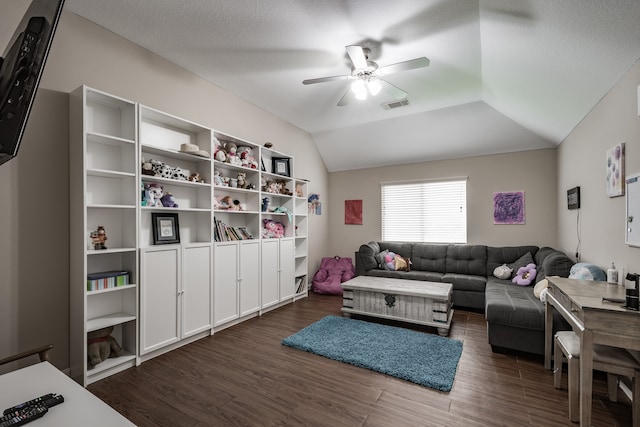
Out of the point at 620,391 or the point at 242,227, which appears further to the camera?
the point at 242,227

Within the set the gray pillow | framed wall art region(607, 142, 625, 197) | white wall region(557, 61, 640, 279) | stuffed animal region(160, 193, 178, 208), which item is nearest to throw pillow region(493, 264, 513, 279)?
white wall region(557, 61, 640, 279)

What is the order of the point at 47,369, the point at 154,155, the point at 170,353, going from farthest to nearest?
the point at 154,155 → the point at 170,353 → the point at 47,369

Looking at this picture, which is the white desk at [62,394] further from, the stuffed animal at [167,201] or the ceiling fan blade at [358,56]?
the ceiling fan blade at [358,56]

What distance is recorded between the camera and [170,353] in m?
2.73

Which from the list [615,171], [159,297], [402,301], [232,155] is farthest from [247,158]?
[615,171]

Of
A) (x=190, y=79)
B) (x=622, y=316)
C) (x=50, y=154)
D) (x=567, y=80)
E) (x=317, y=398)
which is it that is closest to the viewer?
(x=622, y=316)

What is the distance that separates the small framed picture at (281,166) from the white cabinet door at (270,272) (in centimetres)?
106

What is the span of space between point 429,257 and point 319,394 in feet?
11.2

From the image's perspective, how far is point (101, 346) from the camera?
236 cm

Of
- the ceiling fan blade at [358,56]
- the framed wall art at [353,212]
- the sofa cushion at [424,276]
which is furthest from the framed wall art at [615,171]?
the framed wall art at [353,212]

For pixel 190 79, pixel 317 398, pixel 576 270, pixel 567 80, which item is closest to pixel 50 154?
pixel 190 79

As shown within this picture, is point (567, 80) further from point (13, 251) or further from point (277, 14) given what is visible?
point (13, 251)

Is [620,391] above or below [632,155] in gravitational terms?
below

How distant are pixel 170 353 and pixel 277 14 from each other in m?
3.17
